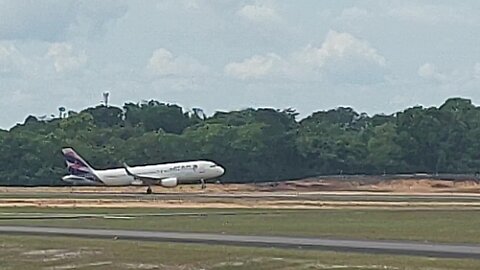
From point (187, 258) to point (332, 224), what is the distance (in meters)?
17.2

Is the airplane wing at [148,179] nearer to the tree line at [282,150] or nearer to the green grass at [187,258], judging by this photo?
the tree line at [282,150]

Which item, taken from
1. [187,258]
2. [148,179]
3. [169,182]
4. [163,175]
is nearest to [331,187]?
[169,182]

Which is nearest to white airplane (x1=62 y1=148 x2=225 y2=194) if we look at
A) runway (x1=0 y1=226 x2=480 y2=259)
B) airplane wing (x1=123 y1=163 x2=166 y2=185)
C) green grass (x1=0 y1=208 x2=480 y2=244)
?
airplane wing (x1=123 y1=163 x2=166 y2=185)

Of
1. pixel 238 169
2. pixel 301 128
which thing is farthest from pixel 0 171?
pixel 301 128

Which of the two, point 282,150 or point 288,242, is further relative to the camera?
point 282,150

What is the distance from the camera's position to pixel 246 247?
120ft

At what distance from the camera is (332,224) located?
161 ft

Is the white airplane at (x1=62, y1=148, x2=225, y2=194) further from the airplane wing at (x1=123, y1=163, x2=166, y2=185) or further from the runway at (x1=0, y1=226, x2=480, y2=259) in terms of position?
the runway at (x1=0, y1=226, x2=480, y2=259)

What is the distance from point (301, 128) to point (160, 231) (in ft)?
428

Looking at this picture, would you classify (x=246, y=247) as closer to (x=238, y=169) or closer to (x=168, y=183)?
(x=168, y=183)

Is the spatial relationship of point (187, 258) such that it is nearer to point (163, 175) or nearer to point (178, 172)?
point (163, 175)

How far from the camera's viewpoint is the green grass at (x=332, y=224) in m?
42.3

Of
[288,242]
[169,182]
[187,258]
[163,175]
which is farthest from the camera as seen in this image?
[163,175]

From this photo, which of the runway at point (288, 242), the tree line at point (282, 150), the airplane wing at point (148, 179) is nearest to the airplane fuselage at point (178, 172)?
the airplane wing at point (148, 179)
